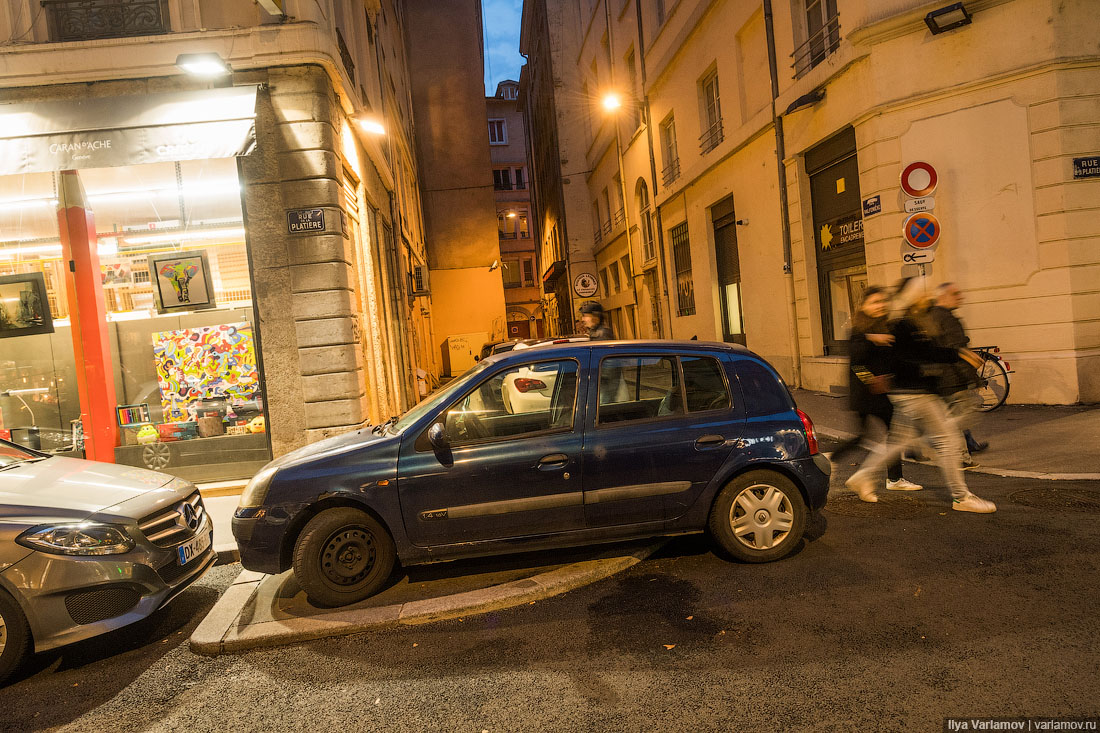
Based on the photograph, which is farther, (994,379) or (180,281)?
(180,281)

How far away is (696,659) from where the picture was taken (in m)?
3.30

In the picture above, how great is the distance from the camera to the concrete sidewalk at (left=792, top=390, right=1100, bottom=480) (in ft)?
20.0

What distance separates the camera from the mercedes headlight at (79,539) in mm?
3771

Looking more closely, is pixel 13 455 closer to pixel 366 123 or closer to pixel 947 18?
pixel 366 123

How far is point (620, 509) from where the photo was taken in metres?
4.39

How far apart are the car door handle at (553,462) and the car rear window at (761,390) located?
1294mm

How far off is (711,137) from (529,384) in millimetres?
14315

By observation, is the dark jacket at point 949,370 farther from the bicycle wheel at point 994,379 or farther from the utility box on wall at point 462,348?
the utility box on wall at point 462,348

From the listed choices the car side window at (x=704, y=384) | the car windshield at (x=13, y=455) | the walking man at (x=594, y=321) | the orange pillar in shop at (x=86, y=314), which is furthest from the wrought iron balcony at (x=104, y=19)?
the car side window at (x=704, y=384)

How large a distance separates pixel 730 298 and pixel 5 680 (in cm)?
1582

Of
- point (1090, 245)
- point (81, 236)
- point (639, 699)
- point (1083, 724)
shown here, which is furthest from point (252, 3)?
point (1090, 245)

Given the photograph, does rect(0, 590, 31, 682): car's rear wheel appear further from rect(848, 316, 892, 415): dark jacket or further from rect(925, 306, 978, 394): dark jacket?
rect(925, 306, 978, 394): dark jacket

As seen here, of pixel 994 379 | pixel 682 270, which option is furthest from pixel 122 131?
pixel 682 270

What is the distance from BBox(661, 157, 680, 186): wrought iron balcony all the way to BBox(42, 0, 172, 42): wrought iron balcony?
1423 cm
